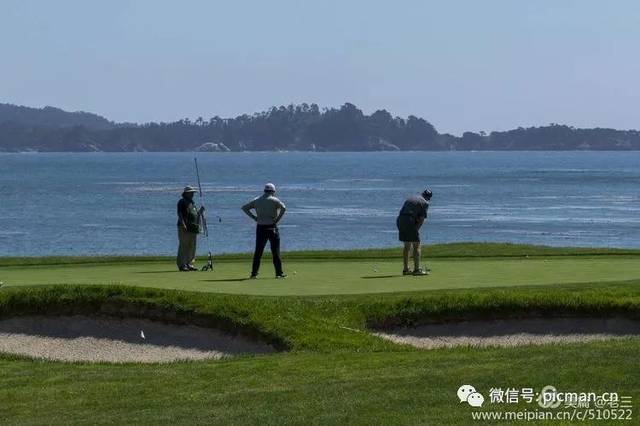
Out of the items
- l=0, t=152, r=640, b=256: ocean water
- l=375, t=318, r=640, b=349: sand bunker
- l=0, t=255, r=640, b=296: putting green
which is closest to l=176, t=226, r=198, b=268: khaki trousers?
l=0, t=255, r=640, b=296: putting green

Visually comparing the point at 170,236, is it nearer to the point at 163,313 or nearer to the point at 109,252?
the point at 109,252

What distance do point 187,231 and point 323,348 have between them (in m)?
9.46

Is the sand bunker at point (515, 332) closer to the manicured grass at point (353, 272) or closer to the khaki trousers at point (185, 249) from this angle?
the manicured grass at point (353, 272)

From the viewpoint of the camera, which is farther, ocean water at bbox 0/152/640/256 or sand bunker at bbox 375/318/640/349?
ocean water at bbox 0/152/640/256

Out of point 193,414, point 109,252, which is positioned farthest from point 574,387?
point 109,252

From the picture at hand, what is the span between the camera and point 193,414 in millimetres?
14305

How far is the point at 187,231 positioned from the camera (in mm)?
27906

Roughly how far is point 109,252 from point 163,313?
148 ft

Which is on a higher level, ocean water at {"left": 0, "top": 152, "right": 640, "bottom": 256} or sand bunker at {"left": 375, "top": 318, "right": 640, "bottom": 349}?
sand bunker at {"left": 375, "top": 318, "right": 640, "bottom": 349}

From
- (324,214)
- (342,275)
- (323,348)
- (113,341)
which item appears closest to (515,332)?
(323,348)

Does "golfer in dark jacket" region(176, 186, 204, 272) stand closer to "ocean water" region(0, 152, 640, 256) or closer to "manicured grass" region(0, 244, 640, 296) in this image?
"manicured grass" region(0, 244, 640, 296)

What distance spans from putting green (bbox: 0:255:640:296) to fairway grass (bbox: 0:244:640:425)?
40 mm

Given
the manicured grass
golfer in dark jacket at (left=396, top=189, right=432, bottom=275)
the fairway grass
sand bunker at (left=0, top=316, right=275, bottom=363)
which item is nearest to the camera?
the fairway grass

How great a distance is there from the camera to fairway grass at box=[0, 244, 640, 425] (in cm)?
1440
